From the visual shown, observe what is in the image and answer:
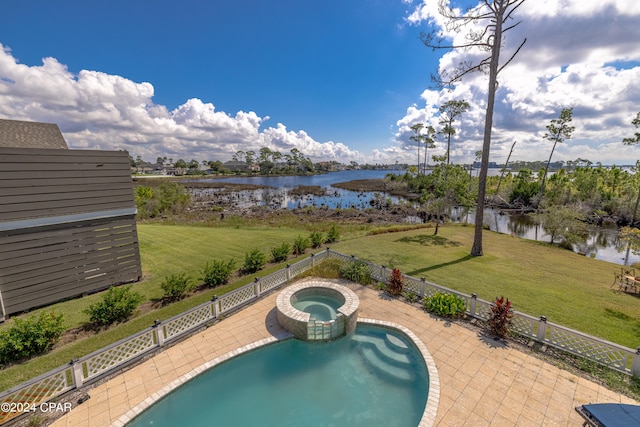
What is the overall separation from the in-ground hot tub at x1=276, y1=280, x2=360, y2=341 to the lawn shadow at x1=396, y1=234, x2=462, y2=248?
939 cm

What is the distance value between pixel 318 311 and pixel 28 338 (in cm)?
746

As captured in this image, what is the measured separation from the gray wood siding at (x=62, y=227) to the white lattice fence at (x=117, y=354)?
458cm

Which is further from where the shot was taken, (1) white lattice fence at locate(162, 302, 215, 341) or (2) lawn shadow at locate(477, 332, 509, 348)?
(1) white lattice fence at locate(162, 302, 215, 341)

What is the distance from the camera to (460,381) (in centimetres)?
540

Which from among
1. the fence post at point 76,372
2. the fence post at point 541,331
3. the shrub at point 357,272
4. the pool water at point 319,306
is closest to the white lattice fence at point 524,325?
the fence post at point 541,331

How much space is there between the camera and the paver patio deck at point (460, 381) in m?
4.62

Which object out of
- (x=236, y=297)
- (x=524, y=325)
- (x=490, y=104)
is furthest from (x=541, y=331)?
(x=490, y=104)

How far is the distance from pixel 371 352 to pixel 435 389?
1.83 m

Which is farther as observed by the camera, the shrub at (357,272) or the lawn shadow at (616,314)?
the shrub at (357,272)

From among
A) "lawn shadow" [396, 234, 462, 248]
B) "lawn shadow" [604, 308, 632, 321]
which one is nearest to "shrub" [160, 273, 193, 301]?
"lawn shadow" [396, 234, 462, 248]

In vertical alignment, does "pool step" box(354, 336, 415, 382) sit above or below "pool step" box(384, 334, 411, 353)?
below

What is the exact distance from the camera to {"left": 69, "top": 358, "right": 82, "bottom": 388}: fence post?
5125 mm

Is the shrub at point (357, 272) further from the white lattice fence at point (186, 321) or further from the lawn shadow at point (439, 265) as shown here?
the white lattice fence at point (186, 321)

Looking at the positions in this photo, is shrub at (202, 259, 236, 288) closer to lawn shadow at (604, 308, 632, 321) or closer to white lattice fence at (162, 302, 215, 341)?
white lattice fence at (162, 302, 215, 341)
